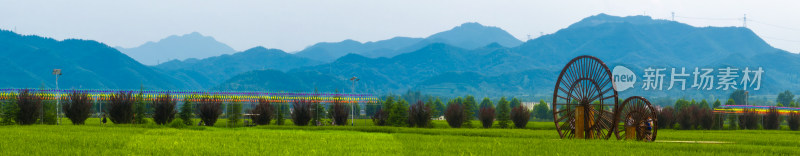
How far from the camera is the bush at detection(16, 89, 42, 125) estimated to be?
36812 millimetres

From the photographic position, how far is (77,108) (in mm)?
38781

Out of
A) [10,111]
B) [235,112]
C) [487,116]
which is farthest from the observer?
[487,116]

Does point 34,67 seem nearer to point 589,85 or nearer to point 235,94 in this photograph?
point 235,94

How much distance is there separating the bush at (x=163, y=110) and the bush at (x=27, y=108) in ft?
18.7

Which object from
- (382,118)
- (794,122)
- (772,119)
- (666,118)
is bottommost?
(794,122)

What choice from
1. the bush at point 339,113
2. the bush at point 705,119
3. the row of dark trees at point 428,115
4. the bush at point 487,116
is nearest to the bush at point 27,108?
the bush at point 339,113

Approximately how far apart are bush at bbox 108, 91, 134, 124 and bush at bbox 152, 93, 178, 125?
1262 mm

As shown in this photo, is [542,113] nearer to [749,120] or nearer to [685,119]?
[749,120]

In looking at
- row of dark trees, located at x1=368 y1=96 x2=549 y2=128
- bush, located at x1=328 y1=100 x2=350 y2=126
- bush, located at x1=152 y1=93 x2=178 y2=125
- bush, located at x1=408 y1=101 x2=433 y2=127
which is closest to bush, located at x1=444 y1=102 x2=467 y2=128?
row of dark trees, located at x1=368 y1=96 x2=549 y2=128

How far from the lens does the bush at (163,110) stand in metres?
40.3

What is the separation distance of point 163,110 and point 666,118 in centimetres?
3215

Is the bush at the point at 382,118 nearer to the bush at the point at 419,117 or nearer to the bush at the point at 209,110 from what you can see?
the bush at the point at 419,117

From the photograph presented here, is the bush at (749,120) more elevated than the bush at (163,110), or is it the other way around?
the bush at (163,110)

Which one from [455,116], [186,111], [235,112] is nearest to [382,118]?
[455,116]
